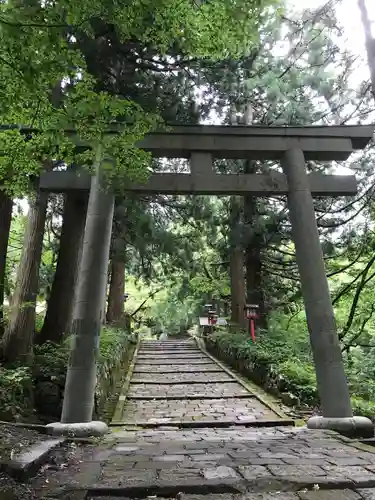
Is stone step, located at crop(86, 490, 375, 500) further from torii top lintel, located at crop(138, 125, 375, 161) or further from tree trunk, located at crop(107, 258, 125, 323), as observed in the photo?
tree trunk, located at crop(107, 258, 125, 323)

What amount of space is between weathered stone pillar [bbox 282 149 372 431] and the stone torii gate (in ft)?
0.05

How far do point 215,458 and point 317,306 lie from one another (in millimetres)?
3247

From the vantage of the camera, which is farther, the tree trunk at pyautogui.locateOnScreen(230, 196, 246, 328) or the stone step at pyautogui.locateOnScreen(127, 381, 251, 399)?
the tree trunk at pyautogui.locateOnScreen(230, 196, 246, 328)

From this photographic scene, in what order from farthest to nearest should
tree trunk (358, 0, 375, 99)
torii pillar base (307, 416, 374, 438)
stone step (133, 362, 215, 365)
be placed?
stone step (133, 362, 215, 365) → tree trunk (358, 0, 375, 99) → torii pillar base (307, 416, 374, 438)

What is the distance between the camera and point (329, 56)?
9.22m

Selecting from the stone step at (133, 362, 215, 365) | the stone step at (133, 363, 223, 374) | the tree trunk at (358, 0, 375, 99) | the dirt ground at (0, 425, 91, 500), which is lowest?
the dirt ground at (0, 425, 91, 500)

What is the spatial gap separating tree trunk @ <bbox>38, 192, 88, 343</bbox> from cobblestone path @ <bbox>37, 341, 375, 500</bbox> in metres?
2.22

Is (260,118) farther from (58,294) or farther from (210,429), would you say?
→ (210,429)

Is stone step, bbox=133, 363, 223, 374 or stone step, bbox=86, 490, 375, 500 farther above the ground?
stone step, bbox=133, 363, 223, 374

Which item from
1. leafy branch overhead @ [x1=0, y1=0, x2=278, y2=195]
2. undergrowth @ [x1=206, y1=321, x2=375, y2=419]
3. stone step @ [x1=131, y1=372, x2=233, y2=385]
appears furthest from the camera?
stone step @ [x1=131, y1=372, x2=233, y2=385]

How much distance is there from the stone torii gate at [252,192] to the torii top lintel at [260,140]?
0.02 meters

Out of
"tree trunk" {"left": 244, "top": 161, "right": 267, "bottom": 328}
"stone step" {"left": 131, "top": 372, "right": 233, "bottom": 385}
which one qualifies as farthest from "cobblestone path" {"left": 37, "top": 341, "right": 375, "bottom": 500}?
"tree trunk" {"left": 244, "top": 161, "right": 267, "bottom": 328}

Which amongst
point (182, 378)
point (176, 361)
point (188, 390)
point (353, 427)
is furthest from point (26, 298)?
point (176, 361)

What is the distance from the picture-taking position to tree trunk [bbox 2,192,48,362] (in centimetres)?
771
